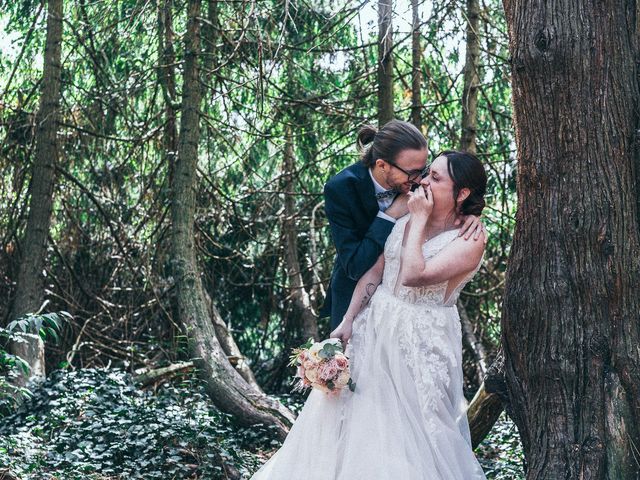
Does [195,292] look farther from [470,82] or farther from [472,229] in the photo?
[472,229]

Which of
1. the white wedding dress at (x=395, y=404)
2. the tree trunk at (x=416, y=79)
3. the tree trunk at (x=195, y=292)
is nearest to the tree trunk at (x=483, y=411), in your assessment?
the white wedding dress at (x=395, y=404)

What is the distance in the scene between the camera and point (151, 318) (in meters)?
9.14

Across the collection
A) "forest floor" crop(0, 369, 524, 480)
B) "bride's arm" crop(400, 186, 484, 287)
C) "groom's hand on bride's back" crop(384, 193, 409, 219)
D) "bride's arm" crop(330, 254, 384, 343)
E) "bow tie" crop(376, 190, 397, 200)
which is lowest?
"forest floor" crop(0, 369, 524, 480)

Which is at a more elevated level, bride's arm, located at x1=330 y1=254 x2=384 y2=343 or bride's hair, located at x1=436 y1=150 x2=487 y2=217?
bride's hair, located at x1=436 y1=150 x2=487 y2=217

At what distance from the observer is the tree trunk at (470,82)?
7.55 metres

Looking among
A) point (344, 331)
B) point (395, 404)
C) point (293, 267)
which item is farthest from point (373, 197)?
point (293, 267)

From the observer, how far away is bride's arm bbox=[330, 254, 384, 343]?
4.25 metres

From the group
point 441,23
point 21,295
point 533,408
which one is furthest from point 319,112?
point 533,408

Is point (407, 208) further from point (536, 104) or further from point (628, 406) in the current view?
point (628, 406)

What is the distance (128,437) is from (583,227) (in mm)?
3799

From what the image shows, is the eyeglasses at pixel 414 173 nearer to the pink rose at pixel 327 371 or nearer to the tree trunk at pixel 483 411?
the pink rose at pixel 327 371

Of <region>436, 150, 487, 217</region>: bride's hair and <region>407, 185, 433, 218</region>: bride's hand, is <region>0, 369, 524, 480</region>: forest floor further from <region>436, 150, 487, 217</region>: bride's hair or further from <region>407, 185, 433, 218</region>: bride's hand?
<region>407, 185, 433, 218</region>: bride's hand

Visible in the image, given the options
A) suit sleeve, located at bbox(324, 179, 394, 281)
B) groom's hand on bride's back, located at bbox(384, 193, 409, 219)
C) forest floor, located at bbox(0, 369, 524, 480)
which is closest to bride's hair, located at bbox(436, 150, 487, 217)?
groom's hand on bride's back, located at bbox(384, 193, 409, 219)

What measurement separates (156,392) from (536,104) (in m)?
5.33
